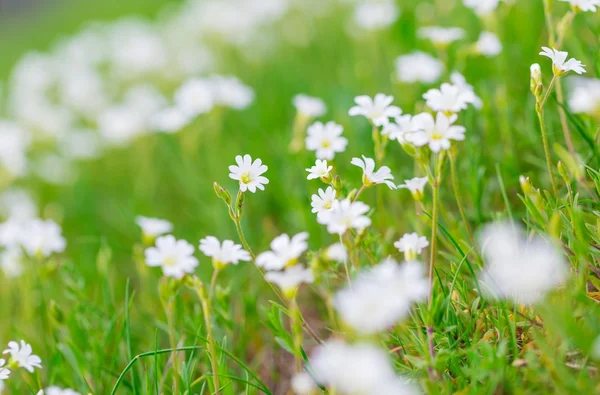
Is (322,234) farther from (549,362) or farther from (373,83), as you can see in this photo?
(549,362)

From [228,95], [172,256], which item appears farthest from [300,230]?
[172,256]

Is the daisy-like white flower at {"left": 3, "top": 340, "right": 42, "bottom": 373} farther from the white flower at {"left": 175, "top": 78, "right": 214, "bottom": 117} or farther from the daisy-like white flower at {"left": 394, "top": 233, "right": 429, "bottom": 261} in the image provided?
the white flower at {"left": 175, "top": 78, "right": 214, "bottom": 117}

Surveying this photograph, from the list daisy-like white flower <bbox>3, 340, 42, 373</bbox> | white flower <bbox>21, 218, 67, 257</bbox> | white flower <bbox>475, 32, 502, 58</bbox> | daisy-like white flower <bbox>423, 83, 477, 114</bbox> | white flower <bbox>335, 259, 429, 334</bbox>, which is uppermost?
white flower <bbox>475, 32, 502, 58</bbox>

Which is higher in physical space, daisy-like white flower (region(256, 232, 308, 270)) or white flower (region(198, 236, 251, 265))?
white flower (region(198, 236, 251, 265))

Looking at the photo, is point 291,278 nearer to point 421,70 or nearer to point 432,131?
point 432,131

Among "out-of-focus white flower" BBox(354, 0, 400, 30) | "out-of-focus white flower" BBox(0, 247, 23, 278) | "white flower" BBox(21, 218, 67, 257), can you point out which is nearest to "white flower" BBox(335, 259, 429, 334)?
"white flower" BBox(21, 218, 67, 257)

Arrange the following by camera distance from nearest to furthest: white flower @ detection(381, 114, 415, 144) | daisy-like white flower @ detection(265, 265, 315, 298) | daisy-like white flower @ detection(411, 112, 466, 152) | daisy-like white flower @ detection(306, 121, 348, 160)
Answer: daisy-like white flower @ detection(265, 265, 315, 298), daisy-like white flower @ detection(411, 112, 466, 152), white flower @ detection(381, 114, 415, 144), daisy-like white flower @ detection(306, 121, 348, 160)

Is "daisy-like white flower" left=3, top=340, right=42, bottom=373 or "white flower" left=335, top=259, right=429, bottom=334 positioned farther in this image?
"daisy-like white flower" left=3, top=340, right=42, bottom=373

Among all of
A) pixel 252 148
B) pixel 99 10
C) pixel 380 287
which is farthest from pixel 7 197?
pixel 99 10
